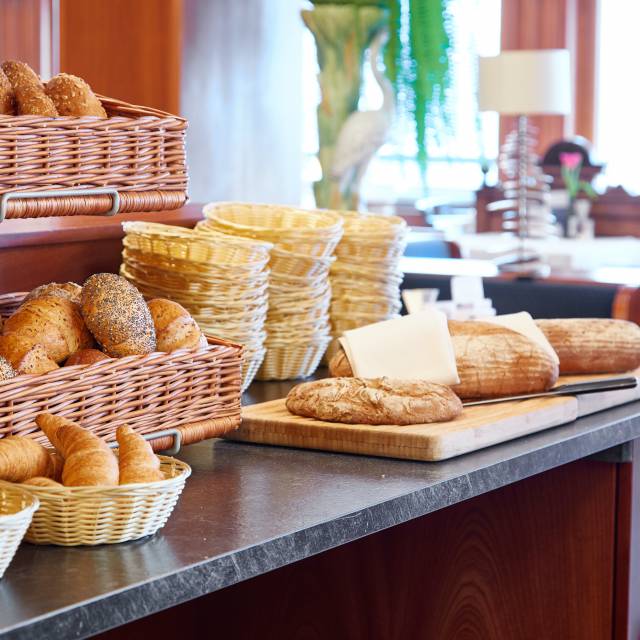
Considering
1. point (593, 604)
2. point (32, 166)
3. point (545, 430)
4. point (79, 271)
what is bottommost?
point (593, 604)

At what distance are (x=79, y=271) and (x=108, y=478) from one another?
2.70 feet

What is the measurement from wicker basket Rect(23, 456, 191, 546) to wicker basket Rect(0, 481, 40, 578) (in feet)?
0.07

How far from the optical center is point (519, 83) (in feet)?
13.5

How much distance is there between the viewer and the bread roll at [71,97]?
117 cm

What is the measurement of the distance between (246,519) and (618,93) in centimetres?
945

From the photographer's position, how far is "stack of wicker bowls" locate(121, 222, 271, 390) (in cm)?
156

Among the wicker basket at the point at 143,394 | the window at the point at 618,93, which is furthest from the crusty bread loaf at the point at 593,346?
the window at the point at 618,93

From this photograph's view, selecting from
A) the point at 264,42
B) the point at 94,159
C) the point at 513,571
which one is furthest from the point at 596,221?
the point at 94,159

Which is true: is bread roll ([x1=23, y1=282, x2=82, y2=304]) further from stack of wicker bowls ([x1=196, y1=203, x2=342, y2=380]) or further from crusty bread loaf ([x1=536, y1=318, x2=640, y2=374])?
crusty bread loaf ([x1=536, y1=318, x2=640, y2=374])

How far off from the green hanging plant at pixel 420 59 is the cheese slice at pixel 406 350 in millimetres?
1146

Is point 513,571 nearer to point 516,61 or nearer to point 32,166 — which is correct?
point 32,166

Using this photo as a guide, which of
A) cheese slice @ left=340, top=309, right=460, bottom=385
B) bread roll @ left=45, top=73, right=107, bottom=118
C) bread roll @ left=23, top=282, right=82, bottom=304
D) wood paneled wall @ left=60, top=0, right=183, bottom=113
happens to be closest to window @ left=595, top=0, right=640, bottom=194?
wood paneled wall @ left=60, top=0, right=183, bottom=113

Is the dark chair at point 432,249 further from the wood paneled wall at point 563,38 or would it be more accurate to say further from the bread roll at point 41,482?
the wood paneled wall at point 563,38

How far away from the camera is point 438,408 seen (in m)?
1.35
